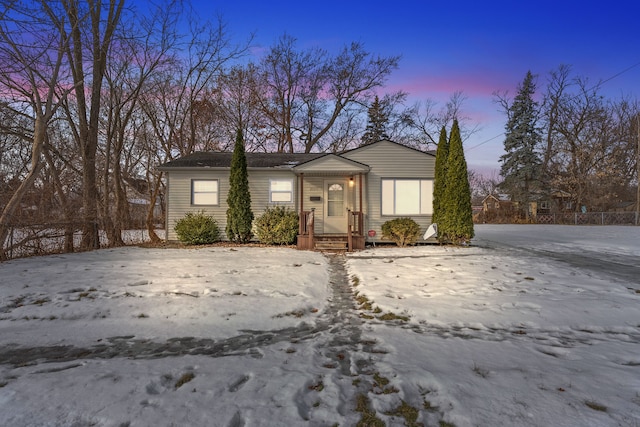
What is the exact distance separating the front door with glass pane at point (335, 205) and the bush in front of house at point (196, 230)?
4384 mm

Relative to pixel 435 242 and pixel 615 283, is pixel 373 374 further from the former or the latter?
pixel 435 242

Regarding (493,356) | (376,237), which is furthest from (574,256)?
(493,356)

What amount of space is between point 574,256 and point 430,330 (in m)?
7.85

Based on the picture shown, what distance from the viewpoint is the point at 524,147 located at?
98.8ft

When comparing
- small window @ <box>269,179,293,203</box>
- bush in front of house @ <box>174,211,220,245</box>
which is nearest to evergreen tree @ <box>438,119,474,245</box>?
small window @ <box>269,179,293,203</box>

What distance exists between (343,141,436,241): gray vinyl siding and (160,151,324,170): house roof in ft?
9.28

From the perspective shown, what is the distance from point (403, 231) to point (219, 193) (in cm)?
730

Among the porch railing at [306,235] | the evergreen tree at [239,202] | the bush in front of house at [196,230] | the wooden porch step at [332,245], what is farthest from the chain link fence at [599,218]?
the bush in front of house at [196,230]

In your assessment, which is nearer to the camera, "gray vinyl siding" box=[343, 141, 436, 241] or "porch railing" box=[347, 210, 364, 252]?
"porch railing" box=[347, 210, 364, 252]

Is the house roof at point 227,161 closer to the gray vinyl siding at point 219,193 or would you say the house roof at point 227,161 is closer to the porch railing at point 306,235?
the gray vinyl siding at point 219,193

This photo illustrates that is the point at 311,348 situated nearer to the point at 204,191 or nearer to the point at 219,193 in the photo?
the point at 219,193

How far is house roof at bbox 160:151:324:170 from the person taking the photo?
41.7ft

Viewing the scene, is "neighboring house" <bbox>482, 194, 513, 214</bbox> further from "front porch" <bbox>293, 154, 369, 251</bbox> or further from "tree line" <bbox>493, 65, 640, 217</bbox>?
"front porch" <bbox>293, 154, 369, 251</bbox>

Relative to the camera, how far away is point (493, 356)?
302cm
